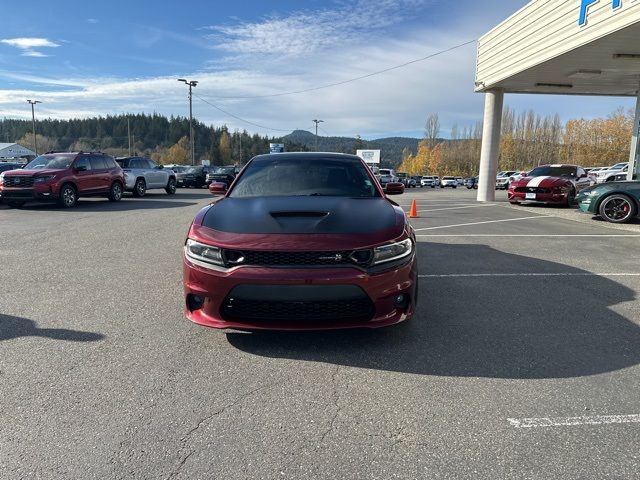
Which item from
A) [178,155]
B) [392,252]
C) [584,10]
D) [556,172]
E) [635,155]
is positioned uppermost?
[584,10]

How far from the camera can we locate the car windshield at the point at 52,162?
47.6 feet

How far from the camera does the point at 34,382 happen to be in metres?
2.98

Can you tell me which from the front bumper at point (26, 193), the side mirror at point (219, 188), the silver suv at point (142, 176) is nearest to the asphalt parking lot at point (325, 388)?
the side mirror at point (219, 188)

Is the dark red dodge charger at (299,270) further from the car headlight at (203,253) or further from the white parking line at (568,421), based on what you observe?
the white parking line at (568,421)

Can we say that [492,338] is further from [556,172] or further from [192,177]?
[192,177]

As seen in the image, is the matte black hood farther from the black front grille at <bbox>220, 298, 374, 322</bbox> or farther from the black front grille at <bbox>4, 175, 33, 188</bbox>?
the black front grille at <bbox>4, 175, 33, 188</bbox>

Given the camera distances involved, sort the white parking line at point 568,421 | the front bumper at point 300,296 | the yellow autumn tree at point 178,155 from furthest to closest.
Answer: the yellow autumn tree at point 178,155
the front bumper at point 300,296
the white parking line at point 568,421

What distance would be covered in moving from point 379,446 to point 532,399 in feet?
3.75

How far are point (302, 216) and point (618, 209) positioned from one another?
36.9 ft

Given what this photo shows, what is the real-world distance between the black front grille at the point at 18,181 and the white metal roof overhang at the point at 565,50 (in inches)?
664

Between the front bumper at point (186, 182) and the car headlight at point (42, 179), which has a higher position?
the car headlight at point (42, 179)

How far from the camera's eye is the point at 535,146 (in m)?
89.2

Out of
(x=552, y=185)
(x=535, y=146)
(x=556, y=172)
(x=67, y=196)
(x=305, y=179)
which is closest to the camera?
(x=305, y=179)

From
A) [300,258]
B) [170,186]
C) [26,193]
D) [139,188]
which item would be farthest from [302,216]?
[170,186]
